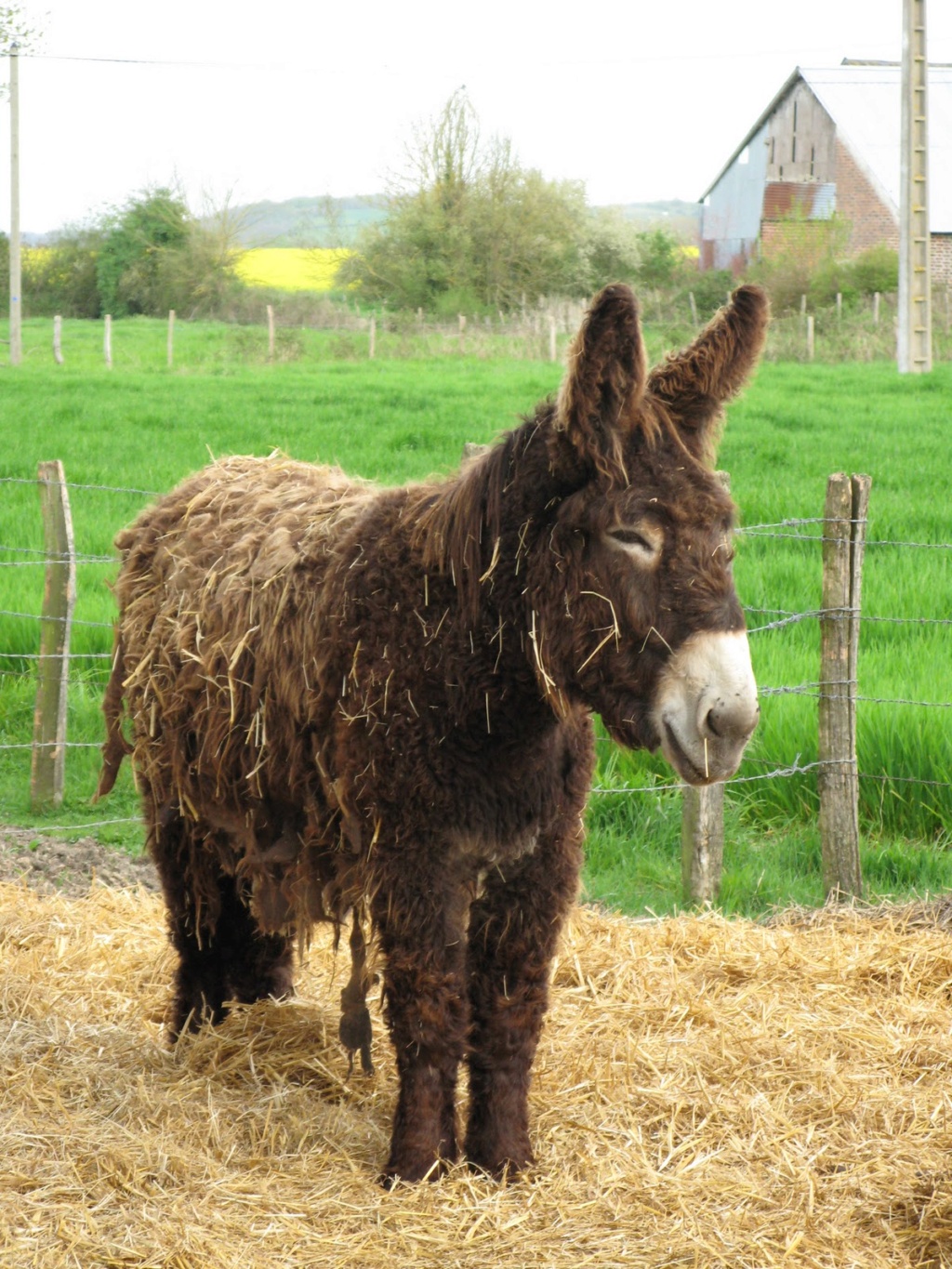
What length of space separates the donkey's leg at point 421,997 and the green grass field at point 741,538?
8.75 feet

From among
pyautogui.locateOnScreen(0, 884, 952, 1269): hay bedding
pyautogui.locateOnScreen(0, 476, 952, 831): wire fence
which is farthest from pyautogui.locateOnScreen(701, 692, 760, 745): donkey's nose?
pyautogui.locateOnScreen(0, 476, 952, 831): wire fence

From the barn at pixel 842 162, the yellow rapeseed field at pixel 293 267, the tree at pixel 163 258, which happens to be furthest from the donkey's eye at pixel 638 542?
the tree at pixel 163 258

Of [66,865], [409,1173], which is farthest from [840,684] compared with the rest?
[66,865]

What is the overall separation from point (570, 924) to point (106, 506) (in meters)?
7.44

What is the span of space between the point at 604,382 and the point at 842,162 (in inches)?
1686

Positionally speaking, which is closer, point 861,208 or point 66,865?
point 66,865

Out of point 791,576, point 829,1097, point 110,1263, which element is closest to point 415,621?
point 110,1263

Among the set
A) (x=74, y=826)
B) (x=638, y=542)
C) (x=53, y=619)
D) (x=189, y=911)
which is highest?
(x=638, y=542)

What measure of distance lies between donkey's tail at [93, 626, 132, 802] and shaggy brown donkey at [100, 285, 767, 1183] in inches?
17.7

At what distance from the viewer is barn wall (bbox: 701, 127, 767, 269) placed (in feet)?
152

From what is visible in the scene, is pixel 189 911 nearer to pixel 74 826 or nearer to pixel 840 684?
pixel 74 826

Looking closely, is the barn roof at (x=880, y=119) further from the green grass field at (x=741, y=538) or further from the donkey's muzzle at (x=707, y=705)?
the donkey's muzzle at (x=707, y=705)

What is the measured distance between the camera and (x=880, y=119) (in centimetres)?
4247

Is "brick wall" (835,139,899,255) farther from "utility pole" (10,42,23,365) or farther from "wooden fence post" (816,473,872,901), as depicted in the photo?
"wooden fence post" (816,473,872,901)
